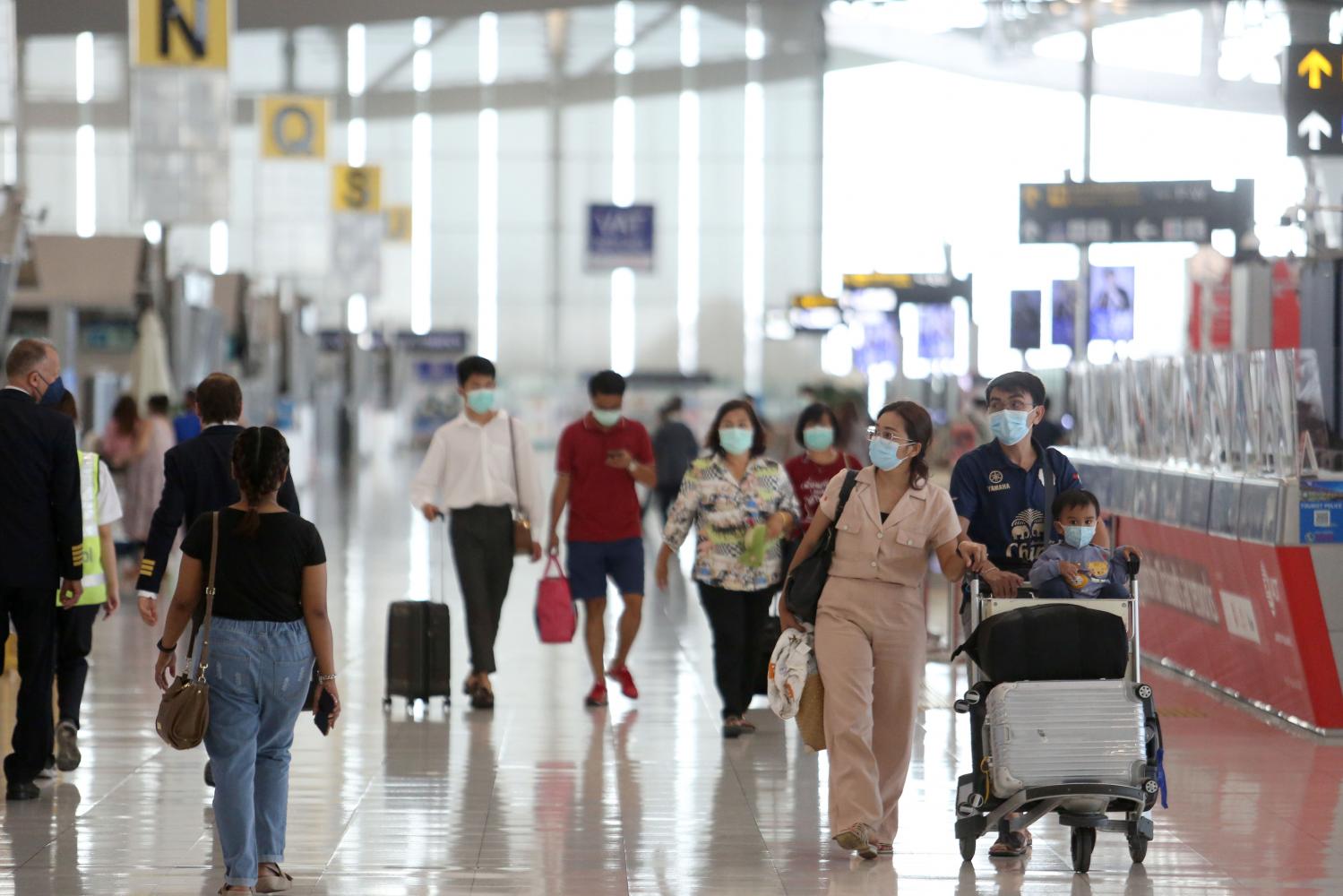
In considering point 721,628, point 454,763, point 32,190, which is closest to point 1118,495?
point 721,628

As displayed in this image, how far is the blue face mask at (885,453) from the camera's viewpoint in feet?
20.6

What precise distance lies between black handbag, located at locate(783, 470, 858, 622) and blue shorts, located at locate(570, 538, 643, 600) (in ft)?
11.0

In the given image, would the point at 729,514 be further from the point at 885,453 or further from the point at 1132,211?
the point at 1132,211

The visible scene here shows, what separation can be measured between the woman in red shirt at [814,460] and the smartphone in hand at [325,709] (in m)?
4.03

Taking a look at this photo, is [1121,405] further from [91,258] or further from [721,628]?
[91,258]

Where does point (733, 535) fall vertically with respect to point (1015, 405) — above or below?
below

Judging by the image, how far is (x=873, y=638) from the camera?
6312 mm

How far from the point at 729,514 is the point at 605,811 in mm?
2092

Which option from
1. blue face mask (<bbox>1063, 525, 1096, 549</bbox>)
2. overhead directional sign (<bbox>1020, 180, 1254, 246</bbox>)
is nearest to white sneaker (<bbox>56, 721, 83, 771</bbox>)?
blue face mask (<bbox>1063, 525, 1096, 549</bbox>)

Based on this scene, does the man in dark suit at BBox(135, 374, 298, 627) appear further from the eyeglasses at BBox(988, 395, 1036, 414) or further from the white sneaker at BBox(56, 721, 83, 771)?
the eyeglasses at BBox(988, 395, 1036, 414)

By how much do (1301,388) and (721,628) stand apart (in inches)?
123

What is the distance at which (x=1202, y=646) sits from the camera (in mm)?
10461

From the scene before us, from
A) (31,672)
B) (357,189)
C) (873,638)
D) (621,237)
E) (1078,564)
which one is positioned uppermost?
(357,189)

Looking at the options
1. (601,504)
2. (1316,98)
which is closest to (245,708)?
(601,504)
